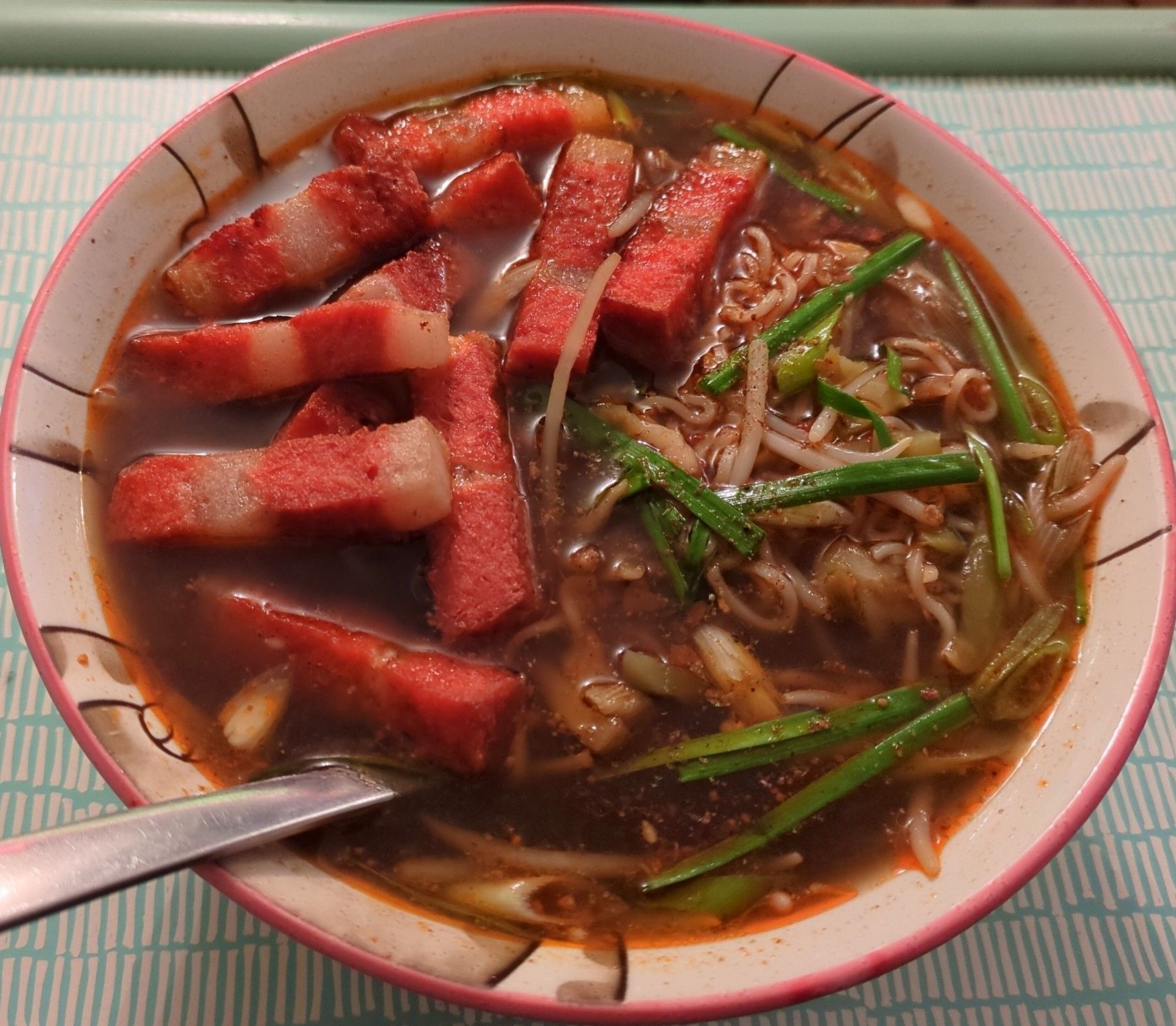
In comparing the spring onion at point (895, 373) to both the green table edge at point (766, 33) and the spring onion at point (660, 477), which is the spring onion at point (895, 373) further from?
the green table edge at point (766, 33)

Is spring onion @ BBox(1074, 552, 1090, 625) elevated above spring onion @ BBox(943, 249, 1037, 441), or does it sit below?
below

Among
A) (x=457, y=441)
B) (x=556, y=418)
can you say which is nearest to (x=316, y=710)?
(x=457, y=441)

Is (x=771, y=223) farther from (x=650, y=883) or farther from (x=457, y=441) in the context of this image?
(x=650, y=883)

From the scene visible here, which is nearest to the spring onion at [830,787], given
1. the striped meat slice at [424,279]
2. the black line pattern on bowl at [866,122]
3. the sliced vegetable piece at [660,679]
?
the sliced vegetable piece at [660,679]

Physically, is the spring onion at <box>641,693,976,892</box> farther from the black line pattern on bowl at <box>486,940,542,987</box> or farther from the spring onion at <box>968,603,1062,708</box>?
the black line pattern on bowl at <box>486,940,542,987</box>

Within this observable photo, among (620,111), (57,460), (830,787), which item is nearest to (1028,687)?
(830,787)

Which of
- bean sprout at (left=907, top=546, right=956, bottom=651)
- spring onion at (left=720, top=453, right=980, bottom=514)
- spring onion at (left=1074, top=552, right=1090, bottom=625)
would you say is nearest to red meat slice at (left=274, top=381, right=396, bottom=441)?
spring onion at (left=720, top=453, right=980, bottom=514)
